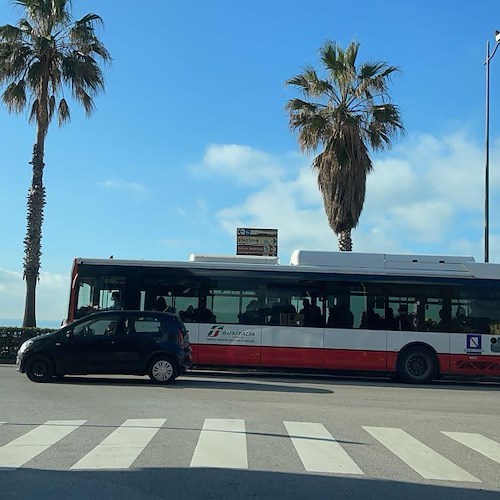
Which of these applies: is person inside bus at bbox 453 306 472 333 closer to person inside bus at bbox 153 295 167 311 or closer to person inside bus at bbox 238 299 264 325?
person inside bus at bbox 238 299 264 325

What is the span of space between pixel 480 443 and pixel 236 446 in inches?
138

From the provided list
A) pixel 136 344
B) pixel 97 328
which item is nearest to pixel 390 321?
pixel 136 344

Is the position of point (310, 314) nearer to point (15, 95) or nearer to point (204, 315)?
point (204, 315)

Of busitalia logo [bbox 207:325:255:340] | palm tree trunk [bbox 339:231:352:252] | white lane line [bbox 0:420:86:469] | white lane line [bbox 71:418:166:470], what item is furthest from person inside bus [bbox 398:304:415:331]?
white lane line [bbox 0:420:86:469]

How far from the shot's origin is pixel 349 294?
58.1ft

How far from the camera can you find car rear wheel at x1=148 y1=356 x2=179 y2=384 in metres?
14.9

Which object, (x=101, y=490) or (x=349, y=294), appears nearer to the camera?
(x=101, y=490)

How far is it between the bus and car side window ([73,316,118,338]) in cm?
225

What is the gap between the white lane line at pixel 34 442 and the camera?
23.5ft

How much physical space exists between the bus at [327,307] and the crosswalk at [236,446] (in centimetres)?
728

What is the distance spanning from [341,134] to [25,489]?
67.5ft

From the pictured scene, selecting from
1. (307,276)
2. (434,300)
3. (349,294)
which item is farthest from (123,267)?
(434,300)

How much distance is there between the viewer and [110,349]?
14.9m

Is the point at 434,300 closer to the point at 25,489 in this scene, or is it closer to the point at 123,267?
the point at 123,267
